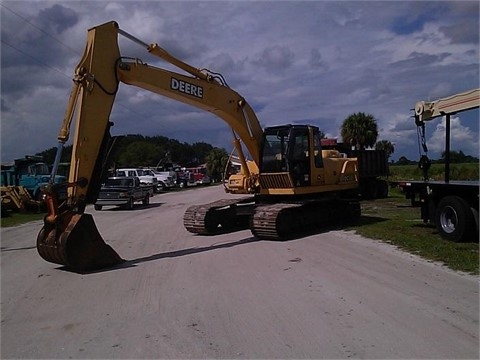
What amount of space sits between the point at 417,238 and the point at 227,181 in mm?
6062

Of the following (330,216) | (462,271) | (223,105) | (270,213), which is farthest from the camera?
(330,216)

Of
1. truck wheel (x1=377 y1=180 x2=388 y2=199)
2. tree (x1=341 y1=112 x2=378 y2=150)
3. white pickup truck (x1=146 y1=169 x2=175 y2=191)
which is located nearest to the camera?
truck wheel (x1=377 y1=180 x2=388 y2=199)

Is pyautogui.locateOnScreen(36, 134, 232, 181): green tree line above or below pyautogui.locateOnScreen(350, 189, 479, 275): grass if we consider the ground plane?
above

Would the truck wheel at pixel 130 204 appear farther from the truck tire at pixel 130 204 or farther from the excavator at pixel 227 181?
the excavator at pixel 227 181

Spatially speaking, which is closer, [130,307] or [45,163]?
[130,307]

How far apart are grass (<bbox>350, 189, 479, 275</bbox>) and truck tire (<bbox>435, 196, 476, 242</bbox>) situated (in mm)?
229

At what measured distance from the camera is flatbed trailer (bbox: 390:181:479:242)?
11.8 meters

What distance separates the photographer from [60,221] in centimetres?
1008

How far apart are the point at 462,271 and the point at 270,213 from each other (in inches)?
218

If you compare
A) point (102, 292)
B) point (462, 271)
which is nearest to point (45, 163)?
point (102, 292)

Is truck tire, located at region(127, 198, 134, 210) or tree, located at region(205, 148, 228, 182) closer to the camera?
truck tire, located at region(127, 198, 134, 210)

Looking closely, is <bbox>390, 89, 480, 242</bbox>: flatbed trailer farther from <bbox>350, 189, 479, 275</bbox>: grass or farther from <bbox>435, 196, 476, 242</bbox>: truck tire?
<bbox>350, 189, 479, 275</bbox>: grass

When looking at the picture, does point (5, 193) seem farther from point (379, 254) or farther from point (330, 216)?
point (379, 254)

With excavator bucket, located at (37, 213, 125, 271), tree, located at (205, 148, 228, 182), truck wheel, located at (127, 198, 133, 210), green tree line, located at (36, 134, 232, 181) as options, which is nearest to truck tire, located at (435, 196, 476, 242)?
excavator bucket, located at (37, 213, 125, 271)
